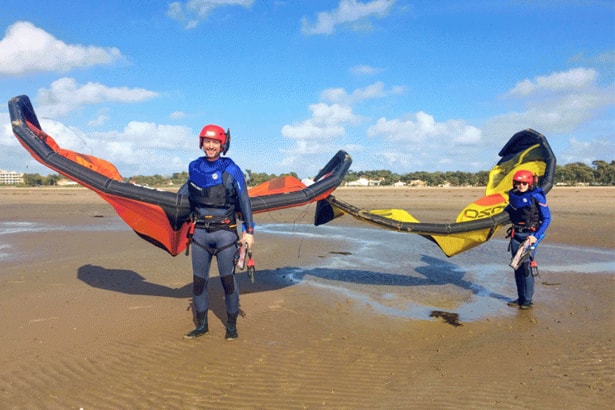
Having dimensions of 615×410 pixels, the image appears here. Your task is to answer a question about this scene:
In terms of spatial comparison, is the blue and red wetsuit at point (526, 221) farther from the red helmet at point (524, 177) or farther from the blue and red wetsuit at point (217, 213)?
the blue and red wetsuit at point (217, 213)

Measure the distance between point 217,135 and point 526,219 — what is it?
5.02 meters

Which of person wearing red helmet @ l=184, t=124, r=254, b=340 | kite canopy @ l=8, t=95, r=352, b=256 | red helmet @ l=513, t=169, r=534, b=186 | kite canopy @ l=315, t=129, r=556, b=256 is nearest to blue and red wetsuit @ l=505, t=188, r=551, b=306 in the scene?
red helmet @ l=513, t=169, r=534, b=186

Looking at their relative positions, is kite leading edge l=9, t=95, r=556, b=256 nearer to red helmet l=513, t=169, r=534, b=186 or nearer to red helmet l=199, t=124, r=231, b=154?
red helmet l=513, t=169, r=534, b=186

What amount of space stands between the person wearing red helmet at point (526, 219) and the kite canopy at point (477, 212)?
0.45 m

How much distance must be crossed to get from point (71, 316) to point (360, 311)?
4303 millimetres

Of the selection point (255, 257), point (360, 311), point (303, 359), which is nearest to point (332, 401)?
point (303, 359)

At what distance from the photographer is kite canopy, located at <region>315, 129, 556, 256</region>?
7969 mm

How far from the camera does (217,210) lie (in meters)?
5.78

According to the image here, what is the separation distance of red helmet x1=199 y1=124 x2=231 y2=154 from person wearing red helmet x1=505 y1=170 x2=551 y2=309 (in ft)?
15.0

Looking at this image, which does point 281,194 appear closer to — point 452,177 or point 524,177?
point 524,177

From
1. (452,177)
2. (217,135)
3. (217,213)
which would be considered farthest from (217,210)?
(452,177)

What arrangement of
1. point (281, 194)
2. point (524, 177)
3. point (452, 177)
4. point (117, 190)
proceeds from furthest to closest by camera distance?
point (452, 177) < point (281, 194) < point (524, 177) < point (117, 190)

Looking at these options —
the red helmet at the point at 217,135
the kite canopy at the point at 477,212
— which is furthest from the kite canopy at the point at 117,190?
the kite canopy at the point at 477,212

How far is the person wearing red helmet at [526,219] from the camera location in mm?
7184
